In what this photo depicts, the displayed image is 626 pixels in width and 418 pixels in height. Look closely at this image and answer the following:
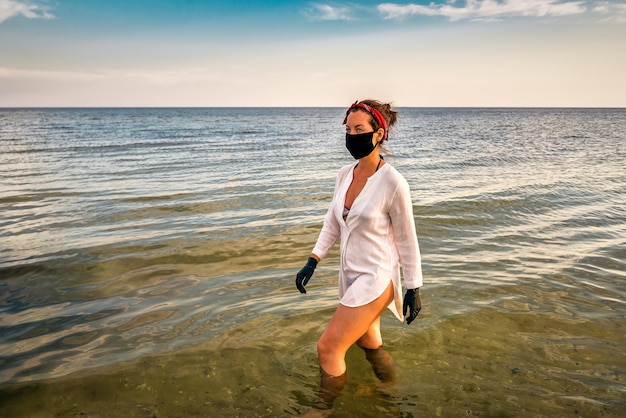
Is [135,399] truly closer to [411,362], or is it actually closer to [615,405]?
[411,362]

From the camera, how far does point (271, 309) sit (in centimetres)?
591

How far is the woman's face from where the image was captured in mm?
3521

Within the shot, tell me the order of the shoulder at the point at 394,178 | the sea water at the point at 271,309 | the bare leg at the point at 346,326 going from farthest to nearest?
the sea water at the point at 271,309 → the bare leg at the point at 346,326 → the shoulder at the point at 394,178

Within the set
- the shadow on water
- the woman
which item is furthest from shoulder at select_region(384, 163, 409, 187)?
the shadow on water

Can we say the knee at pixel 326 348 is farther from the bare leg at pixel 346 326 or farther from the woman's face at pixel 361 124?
the woman's face at pixel 361 124

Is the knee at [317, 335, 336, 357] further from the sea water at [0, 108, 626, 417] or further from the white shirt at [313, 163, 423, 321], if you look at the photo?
the sea water at [0, 108, 626, 417]

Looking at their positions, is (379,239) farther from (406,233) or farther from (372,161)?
(372,161)

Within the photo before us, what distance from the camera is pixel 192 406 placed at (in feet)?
12.9

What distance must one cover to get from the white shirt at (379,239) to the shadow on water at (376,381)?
119 cm

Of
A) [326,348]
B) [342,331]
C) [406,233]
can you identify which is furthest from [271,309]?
[406,233]

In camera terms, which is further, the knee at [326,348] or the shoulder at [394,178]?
the knee at [326,348]

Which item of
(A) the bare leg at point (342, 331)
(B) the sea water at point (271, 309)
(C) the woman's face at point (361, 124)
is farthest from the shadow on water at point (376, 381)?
(C) the woman's face at point (361, 124)

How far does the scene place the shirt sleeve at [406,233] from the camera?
333cm

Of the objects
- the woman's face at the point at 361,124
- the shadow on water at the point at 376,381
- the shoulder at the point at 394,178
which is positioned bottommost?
the shadow on water at the point at 376,381
